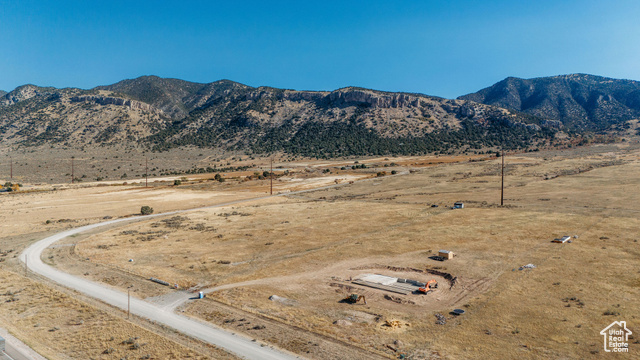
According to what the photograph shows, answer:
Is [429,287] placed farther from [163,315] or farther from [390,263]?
[163,315]

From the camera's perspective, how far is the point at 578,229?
41844 mm

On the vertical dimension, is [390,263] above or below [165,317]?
above

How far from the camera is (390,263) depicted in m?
33.4

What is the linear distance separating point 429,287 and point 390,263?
22.3ft

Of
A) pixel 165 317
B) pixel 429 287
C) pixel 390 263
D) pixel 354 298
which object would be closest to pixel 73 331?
pixel 165 317

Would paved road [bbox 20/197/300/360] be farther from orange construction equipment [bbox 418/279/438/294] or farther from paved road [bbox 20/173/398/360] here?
orange construction equipment [bbox 418/279/438/294]

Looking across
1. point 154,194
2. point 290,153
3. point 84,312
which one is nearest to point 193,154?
point 290,153

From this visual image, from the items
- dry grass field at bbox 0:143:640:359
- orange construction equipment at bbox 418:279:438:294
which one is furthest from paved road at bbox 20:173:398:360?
orange construction equipment at bbox 418:279:438:294

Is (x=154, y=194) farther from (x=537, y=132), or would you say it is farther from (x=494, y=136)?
(x=537, y=132)

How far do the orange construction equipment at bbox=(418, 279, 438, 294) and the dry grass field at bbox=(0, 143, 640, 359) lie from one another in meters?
0.49

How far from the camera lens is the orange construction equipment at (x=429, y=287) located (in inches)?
1029

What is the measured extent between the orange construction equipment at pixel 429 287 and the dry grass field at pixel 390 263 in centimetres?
49

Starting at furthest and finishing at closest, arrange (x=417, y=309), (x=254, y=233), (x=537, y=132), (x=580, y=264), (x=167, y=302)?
(x=537, y=132) → (x=254, y=233) → (x=580, y=264) → (x=167, y=302) → (x=417, y=309)

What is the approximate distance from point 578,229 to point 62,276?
54.7 meters
